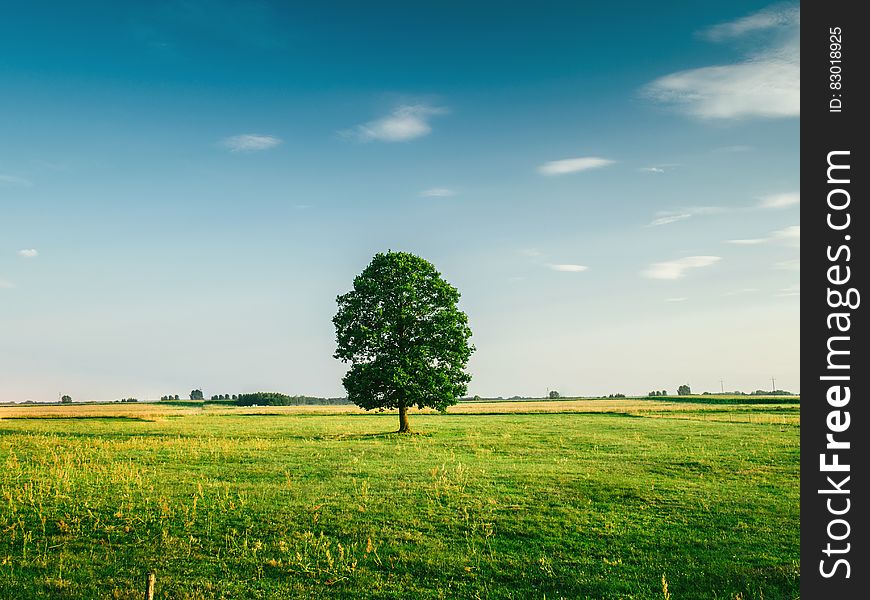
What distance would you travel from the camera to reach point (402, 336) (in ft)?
180

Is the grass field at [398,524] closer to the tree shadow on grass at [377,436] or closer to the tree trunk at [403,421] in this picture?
the tree shadow on grass at [377,436]

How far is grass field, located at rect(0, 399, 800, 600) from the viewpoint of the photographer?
16.5 metres

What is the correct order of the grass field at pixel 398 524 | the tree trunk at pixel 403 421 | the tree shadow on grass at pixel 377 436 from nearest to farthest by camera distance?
the grass field at pixel 398 524, the tree shadow on grass at pixel 377 436, the tree trunk at pixel 403 421

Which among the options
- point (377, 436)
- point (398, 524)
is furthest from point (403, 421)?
point (398, 524)

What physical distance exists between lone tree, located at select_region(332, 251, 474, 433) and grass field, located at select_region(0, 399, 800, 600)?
14972 mm

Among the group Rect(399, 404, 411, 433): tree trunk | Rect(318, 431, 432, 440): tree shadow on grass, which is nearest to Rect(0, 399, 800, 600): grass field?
Rect(318, 431, 432, 440): tree shadow on grass

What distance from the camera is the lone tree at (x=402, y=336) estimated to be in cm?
5356

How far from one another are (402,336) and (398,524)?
33713mm

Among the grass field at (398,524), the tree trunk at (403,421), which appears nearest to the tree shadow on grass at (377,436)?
the tree trunk at (403,421)

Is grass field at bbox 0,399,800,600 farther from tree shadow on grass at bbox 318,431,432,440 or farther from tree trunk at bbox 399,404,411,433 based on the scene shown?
tree trunk at bbox 399,404,411,433

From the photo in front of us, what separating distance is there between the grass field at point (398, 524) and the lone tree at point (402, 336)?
14972 millimetres

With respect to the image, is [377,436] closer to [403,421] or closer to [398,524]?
[403,421]

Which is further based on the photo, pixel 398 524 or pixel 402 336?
pixel 402 336
